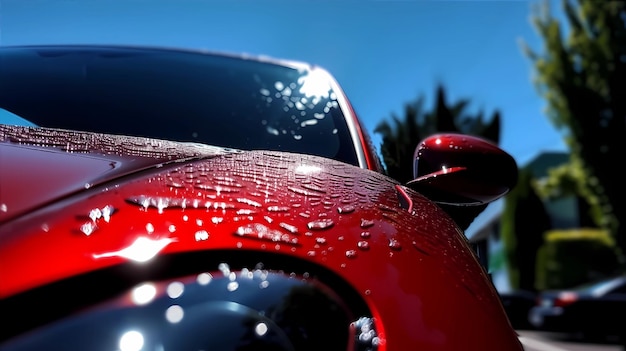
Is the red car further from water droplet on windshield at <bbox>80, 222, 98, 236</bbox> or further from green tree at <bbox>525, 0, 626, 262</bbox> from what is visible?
green tree at <bbox>525, 0, 626, 262</bbox>

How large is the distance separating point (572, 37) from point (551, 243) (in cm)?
923

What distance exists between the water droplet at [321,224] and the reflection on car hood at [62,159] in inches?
11.8

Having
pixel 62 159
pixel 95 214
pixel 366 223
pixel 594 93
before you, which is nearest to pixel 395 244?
pixel 366 223

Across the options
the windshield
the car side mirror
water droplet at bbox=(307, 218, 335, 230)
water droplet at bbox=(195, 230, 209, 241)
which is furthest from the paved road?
water droplet at bbox=(195, 230, 209, 241)

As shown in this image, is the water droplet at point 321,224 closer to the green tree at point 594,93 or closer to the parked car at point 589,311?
the parked car at point 589,311

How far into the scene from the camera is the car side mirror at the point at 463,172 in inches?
55.2

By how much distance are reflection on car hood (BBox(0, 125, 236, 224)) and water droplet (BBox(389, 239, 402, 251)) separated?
1.32ft

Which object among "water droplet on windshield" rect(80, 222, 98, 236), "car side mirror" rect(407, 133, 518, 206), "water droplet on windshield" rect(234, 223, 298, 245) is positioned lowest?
"water droplet on windshield" rect(234, 223, 298, 245)

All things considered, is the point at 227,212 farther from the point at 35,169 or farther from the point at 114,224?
the point at 35,169

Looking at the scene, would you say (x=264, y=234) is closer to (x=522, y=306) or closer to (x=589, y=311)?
(x=589, y=311)

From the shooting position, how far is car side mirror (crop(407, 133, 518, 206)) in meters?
1.40

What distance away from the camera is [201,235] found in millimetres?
785

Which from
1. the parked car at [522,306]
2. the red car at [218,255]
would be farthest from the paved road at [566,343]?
the red car at [218,255]

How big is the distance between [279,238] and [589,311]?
1347cm
